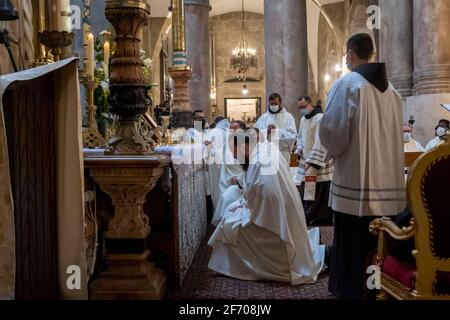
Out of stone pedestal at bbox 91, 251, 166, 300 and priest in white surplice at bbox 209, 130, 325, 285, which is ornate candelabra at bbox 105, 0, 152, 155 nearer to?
stone pedestal at bbox 91, 251, 166, 300

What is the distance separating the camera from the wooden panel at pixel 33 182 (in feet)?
7.89

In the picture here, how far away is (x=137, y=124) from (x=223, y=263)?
5.24ft

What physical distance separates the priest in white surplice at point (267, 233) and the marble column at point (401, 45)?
5911mm

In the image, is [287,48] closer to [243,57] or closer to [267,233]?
[267,233]

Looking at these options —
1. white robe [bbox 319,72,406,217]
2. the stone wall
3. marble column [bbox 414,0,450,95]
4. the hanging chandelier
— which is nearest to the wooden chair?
white robe [bbox 319,72,406,217]

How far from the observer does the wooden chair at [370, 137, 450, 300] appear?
2.39 m

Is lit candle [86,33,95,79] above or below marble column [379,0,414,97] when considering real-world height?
below

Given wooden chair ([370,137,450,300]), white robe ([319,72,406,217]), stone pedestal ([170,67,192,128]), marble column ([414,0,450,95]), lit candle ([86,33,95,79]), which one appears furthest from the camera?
marble column ([414,0,450,95])

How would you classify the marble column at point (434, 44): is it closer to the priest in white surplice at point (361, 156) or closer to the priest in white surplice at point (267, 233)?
the priest in white surplice at point (267, 233)

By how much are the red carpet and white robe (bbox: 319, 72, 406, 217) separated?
30.8 inches

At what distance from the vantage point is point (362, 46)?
3.59 metres

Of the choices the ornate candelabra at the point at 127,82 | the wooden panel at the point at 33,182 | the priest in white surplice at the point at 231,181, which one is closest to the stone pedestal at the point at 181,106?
the priest in white surplice at the point at 231,181

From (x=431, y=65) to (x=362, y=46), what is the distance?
572cm

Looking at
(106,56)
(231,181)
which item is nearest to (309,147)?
(231,181)
